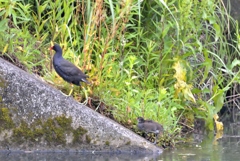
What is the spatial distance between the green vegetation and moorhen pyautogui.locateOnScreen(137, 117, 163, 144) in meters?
0.32

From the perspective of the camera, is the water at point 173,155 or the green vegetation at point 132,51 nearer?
the water at point 173,155

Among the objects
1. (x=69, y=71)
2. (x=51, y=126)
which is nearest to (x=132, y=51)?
(x=69, y=71)

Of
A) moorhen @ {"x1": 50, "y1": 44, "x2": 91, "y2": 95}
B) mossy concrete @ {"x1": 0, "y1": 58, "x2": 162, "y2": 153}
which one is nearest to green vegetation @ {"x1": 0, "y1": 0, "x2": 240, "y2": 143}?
moorhen @ {"x1": 50, "y1": 44, "x2": 91, "y2": 95}

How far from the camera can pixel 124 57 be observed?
29.6 ft

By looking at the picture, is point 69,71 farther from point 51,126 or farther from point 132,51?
point 132,51

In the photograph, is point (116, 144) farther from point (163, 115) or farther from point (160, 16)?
point (160, 16)

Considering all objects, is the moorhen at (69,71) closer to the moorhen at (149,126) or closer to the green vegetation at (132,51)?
the green vegetation at (132,51)

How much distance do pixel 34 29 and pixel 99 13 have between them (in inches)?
64.1

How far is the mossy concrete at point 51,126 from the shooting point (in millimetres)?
7531

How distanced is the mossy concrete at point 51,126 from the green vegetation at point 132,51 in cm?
42

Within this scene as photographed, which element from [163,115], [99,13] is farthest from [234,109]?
[99,13]

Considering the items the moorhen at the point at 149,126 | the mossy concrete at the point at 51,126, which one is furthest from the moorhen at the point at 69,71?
the moorhen at the point at 149,126

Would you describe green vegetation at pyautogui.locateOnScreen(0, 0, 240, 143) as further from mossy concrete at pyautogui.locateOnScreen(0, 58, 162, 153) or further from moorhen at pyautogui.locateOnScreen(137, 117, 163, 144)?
mossy concrete at pyautogui.locateOnScreen(0, 58, 162, 153)

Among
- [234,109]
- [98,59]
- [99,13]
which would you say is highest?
[99,13]
